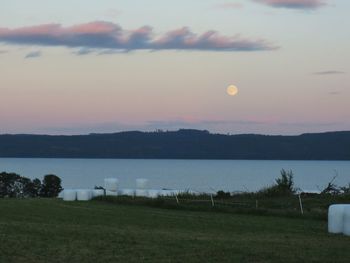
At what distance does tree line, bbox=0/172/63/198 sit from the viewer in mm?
63625

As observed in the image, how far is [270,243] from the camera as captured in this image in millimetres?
17266

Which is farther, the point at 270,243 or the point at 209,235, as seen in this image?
the point at 209,235

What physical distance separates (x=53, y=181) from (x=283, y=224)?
43985 millimetres

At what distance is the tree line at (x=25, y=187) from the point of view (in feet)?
209

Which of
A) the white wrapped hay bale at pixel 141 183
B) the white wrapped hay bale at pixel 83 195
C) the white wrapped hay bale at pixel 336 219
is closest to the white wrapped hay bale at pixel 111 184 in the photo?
the white wrapped hay bale at pixel 141 183

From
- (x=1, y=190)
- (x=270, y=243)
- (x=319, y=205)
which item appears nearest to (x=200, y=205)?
(x=319, y=205)

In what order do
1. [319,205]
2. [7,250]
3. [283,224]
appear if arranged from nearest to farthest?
[7,250] < [283,224] < [319,205]

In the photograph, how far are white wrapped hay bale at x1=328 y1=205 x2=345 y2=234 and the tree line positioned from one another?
147 ft

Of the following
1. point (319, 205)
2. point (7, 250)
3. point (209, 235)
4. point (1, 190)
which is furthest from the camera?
point (1, 190)

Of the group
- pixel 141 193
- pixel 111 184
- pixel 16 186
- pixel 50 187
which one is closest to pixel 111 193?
pixel 141 193

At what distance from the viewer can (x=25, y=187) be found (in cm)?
6412

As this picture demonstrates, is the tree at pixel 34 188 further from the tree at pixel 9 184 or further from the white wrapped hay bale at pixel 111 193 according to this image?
the white wrapped hay bale at pixel 111 193

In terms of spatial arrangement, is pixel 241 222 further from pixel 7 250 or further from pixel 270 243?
pixel 7 250

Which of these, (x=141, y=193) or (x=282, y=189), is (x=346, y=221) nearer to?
(x=282, y=189)
